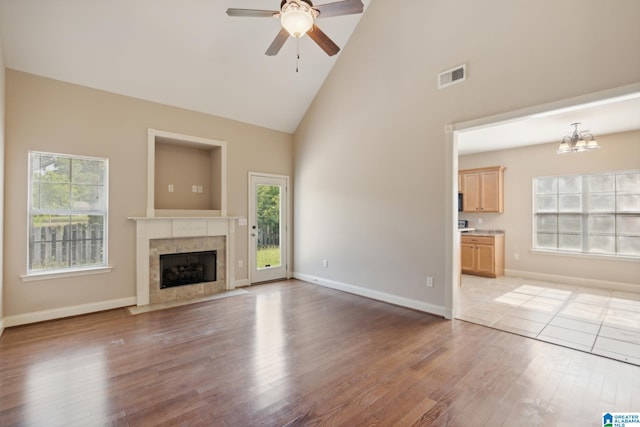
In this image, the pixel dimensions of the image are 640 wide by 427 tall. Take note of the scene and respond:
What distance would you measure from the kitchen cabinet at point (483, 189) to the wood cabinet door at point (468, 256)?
94 cm

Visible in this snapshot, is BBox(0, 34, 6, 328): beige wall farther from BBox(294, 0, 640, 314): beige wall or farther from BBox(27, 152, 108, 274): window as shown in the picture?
BBox(294, 0, 640, 314): beige wall

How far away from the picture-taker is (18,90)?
3691 mm

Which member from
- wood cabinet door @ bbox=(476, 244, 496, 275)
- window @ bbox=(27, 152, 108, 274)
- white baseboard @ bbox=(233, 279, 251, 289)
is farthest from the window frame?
wood cabinet door @ bbox=(476, 244, 496, 275)

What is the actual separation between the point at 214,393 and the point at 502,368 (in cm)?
245

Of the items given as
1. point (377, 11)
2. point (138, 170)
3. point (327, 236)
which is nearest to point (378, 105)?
point (377, 11)

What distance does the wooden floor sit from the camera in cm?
206

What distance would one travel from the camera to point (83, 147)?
4102 mm

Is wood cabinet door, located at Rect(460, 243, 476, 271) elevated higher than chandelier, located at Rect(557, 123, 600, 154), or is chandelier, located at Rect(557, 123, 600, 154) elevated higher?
chandelier, located at Rect(557, 123, 600, 154)

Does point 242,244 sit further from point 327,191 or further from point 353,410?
point 353,410

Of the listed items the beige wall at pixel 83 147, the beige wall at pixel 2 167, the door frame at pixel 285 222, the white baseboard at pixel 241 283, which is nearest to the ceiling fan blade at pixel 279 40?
the beige wall at pixel 83 147

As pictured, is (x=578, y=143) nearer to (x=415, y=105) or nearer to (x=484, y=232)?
(x=484, y=232)

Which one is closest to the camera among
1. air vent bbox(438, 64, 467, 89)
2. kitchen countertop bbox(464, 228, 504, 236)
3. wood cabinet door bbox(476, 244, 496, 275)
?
air vent bbox(438, 64, 467, 89)

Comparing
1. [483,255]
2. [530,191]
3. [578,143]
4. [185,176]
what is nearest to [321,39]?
[185,176]

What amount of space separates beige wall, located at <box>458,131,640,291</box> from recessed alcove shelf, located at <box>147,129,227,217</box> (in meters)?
5.78
